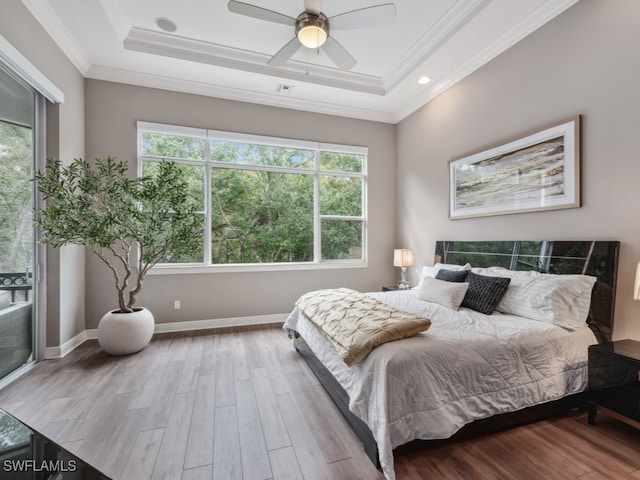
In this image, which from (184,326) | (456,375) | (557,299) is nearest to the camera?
(456,375)

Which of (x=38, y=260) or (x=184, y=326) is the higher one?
(x=38, y=260)

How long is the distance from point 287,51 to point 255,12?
532mm

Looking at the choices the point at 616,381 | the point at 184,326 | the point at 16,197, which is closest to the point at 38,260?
the point at 16,197

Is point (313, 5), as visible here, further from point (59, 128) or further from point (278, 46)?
point (59, 128)

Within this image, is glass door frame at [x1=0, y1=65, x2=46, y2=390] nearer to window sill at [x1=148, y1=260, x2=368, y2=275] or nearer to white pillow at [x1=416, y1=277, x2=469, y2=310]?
window sill at [x1=148, y1=260, x2=368, y2=275]

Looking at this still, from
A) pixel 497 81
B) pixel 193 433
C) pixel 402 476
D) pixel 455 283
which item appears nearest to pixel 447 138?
pixel 497 81

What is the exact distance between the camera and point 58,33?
299 cm

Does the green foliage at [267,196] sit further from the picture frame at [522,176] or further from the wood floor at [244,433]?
the wood floor at [244,433]

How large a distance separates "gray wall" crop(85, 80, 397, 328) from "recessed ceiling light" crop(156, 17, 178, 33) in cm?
95

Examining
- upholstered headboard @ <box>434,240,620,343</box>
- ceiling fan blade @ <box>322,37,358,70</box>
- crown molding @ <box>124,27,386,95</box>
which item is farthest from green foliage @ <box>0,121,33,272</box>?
upholstered headboard @ <box>434,240,620,343</box>

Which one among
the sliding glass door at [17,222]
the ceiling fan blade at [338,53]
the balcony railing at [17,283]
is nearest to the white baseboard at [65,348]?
the sliding glass door at [17,222]

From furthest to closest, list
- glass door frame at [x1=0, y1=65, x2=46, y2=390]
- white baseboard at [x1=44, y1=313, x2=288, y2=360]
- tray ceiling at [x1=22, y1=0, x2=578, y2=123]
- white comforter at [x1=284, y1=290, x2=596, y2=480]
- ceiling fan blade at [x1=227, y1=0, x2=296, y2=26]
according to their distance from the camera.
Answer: white baseboard at [x1=44, y1=313, x2=288, y2=360] < glass door frame at [x1=0, y1=65, x2=46, y2=390] < tray ceiling at [x1=22, y1=0, x2=578, y2=123] < ceiling fan blade at [x1=227, y1=0, x2=296, y2=26] < white comforter at [x1=284, y1=290, x2=596, y2=480]

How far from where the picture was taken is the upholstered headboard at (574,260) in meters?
2.29

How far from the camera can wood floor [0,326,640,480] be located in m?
1.66
